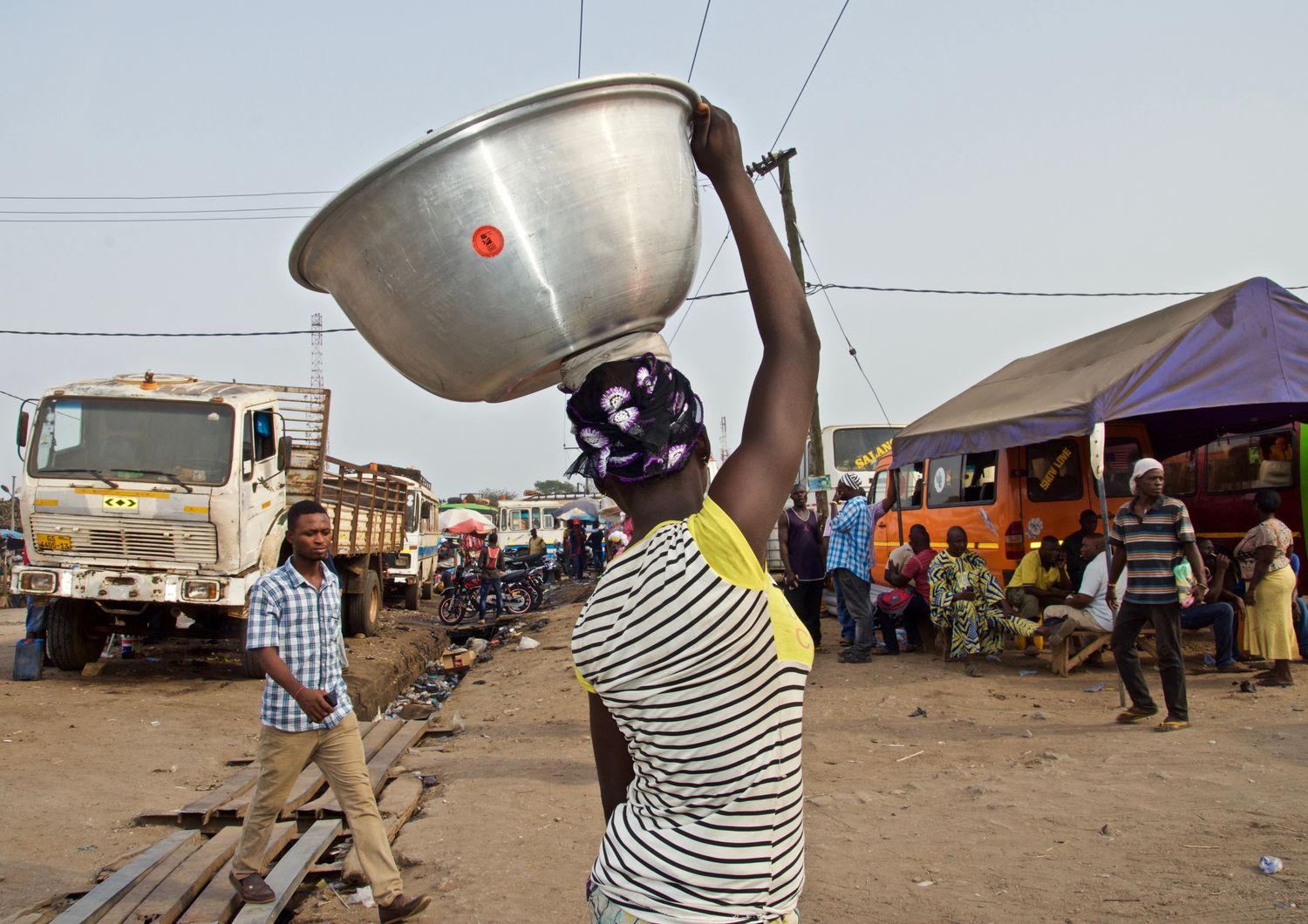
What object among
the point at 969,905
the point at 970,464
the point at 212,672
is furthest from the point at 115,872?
the point at 970,464

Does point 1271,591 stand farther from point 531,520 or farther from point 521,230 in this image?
point 531,520

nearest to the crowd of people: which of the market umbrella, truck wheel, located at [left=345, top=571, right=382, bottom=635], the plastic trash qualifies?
the plastic trash

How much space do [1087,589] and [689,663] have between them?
8012mm

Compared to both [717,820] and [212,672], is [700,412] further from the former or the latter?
[212,672]

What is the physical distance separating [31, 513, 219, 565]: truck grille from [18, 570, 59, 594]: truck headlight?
0.76 feet

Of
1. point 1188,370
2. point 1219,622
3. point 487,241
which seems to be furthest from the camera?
point 1219,622

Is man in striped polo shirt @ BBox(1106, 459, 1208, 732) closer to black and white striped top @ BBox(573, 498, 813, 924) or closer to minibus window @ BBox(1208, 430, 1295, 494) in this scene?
minibus window @ BBox(1208, 430, 1295, 494)

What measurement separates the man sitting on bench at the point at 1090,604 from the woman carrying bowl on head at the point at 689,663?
7503 mm

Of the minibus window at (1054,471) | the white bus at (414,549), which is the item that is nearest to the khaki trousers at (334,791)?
the minibus window at (1054,471)

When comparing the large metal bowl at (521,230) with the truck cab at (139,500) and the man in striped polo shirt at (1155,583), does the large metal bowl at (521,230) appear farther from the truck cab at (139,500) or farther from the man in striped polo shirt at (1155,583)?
the truck cab at (139,500)

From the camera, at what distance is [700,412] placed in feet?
5.25

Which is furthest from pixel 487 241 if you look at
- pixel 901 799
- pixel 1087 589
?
pixel 1087 589

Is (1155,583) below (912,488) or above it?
below

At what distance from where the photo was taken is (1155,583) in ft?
22.1
